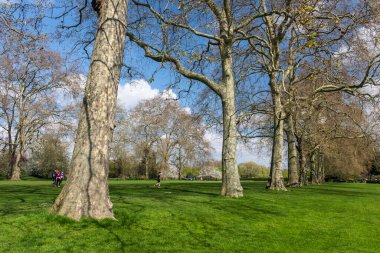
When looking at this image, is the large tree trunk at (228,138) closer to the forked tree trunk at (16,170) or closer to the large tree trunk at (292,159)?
the large tree trunk at (292,159)

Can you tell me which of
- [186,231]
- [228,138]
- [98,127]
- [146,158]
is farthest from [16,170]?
[186,231]

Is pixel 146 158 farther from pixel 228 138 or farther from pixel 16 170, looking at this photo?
pixel 228 138

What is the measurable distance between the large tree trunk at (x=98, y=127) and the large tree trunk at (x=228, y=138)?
316 inches

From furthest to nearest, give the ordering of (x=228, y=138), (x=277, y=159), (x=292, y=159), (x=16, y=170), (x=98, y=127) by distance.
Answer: (x=16, y=170) < (x=292, y=159) < (x=277, y=159) < (x=228, y=138) < (x=98, y=127)

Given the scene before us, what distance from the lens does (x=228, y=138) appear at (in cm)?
1772

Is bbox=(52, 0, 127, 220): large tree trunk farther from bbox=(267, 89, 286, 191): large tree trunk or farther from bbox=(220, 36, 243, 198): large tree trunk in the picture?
bbox=(267, 89, 286, 191): large tree trunk

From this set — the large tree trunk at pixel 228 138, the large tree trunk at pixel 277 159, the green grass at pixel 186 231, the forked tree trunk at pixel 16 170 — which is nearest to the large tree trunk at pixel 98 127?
the green grass at pixel 186 231

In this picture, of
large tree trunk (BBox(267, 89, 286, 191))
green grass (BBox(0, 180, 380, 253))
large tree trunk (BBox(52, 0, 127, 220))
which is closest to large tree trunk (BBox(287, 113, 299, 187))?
large tree trunk (BBox(267, 89, 286, 191))

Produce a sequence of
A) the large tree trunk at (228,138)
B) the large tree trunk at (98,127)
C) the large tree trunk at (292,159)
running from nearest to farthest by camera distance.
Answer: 1. the large tree trunk at (98,127)
2. the large tree trunk at (228,138)
3. the large tree trunk at (292,159)

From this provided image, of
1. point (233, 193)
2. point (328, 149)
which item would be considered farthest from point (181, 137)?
point (233, 193)

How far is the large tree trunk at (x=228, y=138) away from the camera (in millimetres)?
17031

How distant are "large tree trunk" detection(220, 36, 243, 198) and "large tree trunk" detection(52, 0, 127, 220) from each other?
8021 mm

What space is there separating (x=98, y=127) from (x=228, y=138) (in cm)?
890

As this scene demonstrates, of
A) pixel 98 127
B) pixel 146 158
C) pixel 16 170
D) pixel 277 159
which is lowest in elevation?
pixel 16 170
